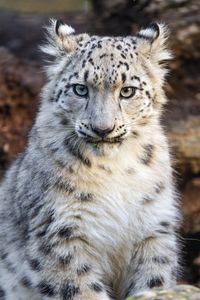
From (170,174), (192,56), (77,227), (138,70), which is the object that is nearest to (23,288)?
(77,227)

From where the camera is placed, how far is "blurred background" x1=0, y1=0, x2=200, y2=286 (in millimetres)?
11977

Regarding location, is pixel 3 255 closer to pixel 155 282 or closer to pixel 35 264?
pixel 35 264

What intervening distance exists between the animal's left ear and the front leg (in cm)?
158

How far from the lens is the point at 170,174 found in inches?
355

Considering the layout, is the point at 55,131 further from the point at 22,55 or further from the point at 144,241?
the point at 22,55

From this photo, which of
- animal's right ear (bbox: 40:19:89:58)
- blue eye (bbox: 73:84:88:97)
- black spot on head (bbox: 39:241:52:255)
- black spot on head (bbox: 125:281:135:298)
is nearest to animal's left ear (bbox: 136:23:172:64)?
animal's right ear (bbox: 40:19:89:58)

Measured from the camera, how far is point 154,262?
8.69 metres

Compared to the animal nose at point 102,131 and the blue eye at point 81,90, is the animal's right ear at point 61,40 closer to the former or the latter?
the blue eye at point 81,90

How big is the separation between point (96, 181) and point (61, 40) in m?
1.38

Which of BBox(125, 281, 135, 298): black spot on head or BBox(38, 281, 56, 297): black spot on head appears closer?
BBox(38, 281, 56, 297): black spot on head

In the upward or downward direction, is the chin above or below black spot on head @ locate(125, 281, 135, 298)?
above

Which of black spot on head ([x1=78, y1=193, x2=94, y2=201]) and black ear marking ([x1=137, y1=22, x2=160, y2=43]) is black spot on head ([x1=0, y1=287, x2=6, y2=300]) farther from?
black ear marking ([x1=137, y1=22, x2=160, y2=43])

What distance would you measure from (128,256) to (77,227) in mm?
679

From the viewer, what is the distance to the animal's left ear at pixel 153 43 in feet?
28.9
